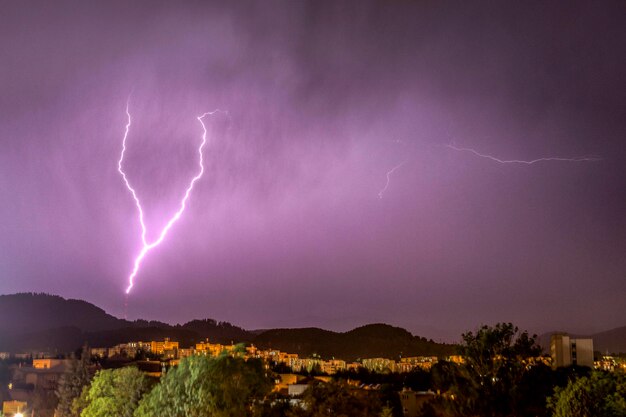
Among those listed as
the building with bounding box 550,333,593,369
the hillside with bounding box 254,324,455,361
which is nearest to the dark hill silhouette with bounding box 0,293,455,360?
the hillside with bounding box 254,324,455,361

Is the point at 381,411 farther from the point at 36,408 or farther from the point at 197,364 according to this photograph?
the point at 36,408

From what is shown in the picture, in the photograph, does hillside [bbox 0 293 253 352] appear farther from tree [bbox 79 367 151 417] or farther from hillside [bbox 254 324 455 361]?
tree [bbox 79 367 151 417]

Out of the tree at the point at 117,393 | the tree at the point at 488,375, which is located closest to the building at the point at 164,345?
the tree at the point at 117,393

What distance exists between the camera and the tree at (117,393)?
16.5 m

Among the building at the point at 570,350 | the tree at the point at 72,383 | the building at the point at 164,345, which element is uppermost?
the building at the point at 570,350

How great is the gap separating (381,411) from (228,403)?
13.6ft

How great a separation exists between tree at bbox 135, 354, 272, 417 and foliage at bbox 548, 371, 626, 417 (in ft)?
21.4

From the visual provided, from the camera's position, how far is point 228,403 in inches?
537

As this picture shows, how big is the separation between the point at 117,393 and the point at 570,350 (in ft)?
88.5

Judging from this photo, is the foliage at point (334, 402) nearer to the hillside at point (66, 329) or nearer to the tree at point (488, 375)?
the tree at point (488, 375)

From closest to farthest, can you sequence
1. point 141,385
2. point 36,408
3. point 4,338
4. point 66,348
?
point 141,385 < point 36,408 < point 66,348 < point 4,338

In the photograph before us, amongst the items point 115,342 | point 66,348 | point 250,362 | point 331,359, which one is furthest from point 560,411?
point 115,342

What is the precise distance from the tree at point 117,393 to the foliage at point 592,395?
1036cm

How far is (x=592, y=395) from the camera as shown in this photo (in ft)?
35.3
